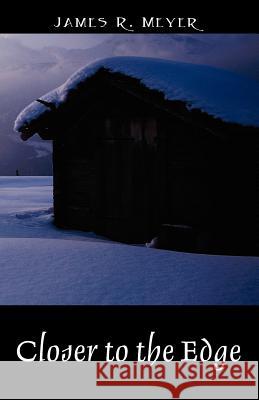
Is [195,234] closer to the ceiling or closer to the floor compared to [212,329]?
closer to the ceiling

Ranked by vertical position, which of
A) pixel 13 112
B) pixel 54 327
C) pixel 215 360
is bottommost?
pixel 215 360

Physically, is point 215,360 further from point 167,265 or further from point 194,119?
point 194,119

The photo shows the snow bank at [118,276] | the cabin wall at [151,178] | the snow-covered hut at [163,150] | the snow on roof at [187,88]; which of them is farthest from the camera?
the cabin wall at [151,178]

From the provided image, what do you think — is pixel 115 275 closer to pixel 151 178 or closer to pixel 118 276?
pixel 118 276

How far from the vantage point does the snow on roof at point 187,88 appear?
666 centimetres

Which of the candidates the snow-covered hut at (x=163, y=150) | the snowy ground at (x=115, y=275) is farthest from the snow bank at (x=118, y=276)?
the snow-covered hut at (x=163, y=150)

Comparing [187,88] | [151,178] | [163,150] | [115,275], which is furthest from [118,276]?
[151,178]

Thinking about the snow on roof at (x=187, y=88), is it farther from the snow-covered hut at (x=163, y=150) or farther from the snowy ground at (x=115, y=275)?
the snowy ground at (x=115, y=275)

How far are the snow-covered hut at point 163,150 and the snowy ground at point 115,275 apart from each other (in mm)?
2997

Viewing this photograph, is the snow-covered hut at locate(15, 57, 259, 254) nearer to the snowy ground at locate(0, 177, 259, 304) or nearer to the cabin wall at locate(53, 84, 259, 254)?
the cabin wall at locate(53, 84, 259, 254)

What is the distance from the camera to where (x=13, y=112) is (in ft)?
435

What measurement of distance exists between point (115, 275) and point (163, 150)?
454cm

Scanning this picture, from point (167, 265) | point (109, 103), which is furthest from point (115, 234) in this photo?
point (167, 265)

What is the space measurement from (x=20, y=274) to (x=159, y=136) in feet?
16.0
